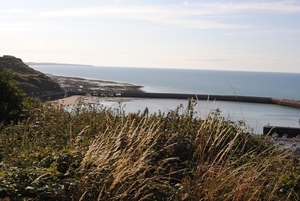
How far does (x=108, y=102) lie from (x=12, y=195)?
44.4 metres

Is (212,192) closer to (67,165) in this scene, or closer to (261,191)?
(261,191)

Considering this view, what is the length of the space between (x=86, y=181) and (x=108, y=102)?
146 ft

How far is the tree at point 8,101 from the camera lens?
10152 mm

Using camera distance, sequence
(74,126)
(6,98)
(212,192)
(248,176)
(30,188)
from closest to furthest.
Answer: (30,188) < (212,192) < (248,176) < (74,126) < (6,98)

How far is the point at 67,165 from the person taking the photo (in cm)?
443

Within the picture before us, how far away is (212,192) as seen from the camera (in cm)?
405

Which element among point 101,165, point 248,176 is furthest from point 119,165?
point 248,176

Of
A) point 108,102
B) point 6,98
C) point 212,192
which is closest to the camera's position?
point 212,192

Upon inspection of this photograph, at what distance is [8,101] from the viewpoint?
1093 centimetres

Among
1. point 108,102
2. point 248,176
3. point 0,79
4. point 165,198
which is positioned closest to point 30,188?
point 165,198

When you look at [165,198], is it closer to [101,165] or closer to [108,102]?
[101,165]

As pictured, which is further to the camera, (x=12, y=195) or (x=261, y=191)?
(x=261, y=191)

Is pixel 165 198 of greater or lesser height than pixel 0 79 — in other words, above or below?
below

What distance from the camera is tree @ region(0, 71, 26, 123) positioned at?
10152mm
